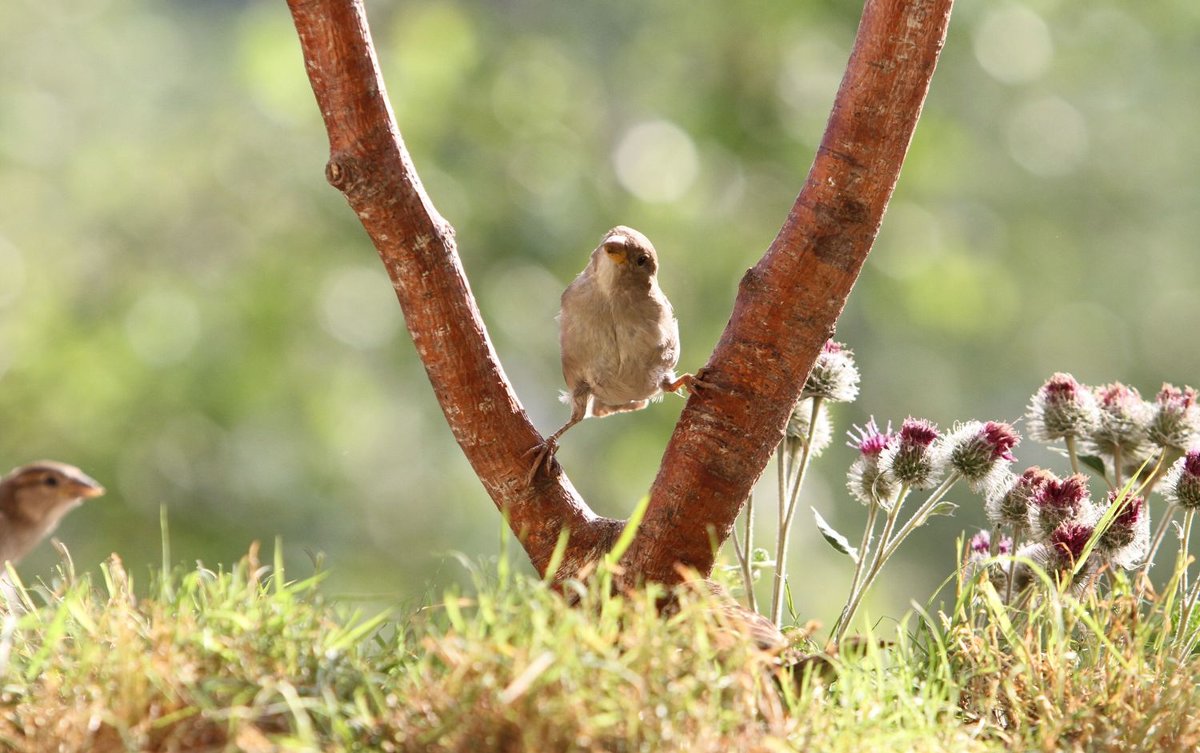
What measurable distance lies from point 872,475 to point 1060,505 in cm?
40

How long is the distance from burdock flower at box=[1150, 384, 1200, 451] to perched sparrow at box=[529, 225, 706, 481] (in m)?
1.06

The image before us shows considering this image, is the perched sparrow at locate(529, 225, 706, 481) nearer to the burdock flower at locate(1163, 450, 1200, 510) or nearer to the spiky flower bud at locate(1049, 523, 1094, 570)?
the spiky flower bud at locate(1049, 523, 1094, 570)

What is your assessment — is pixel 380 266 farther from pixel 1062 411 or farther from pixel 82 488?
pixel 1062 411

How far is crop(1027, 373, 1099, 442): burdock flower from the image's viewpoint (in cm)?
268

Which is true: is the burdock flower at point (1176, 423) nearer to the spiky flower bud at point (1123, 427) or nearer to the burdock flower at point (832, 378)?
the spiky flower bud at point (1123, 427)

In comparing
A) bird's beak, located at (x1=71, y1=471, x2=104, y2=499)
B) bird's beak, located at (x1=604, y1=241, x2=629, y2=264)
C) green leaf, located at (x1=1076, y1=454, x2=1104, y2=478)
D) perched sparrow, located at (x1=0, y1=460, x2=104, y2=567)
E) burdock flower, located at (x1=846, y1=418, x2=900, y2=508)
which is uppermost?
bird's beak, located at (x1=604, y1=241, x2=629, y2=264)

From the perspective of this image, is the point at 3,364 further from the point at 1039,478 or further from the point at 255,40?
the point at 1039,478

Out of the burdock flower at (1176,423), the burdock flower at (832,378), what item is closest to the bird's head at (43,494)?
the burdock flower at (832,378)

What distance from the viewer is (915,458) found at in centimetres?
259

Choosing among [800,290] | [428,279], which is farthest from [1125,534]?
[428,279]

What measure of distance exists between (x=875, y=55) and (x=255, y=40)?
19.7 feet

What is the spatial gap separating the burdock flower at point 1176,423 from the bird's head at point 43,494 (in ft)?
8.18

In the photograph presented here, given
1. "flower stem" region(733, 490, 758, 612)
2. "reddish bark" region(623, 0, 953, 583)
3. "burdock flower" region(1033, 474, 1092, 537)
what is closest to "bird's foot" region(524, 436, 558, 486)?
"reddish bark" region(623, 0, 953, 583)

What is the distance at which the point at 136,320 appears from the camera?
767 cm
